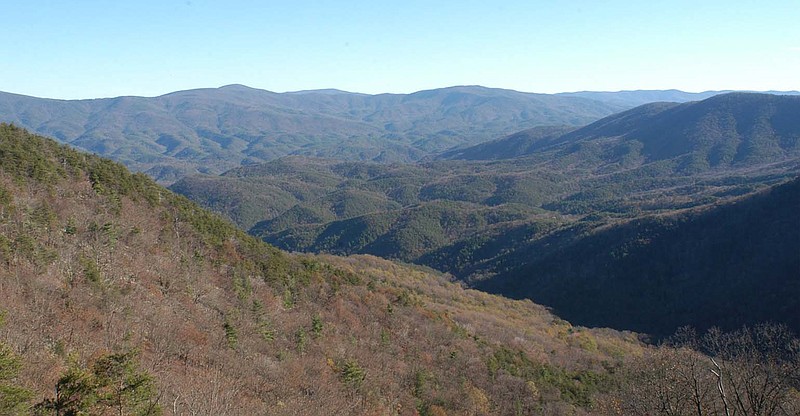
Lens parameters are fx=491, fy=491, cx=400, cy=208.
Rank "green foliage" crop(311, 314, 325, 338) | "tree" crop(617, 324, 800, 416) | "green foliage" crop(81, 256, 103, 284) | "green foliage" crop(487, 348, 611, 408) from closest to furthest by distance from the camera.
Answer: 1. "tree" crop(617, 324, 800, 416)
2. "green foliage" crop(81, 256, 103, 284)
3. "green foliage" crop(311, 314, 325, 338)
4. "green foliage" crop(487, 348, 611, 408)

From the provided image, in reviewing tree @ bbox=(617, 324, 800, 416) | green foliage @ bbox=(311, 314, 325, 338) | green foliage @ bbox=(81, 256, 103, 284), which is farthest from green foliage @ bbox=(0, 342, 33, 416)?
green foliage @ bbox=(311, 314, 325, 338)

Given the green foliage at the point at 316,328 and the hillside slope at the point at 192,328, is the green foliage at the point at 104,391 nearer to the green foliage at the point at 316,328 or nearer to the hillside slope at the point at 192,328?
the hillside slope at the point at 192,328

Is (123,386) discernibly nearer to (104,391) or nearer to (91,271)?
(104,391)

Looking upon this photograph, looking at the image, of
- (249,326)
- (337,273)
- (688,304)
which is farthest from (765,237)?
(249,326)

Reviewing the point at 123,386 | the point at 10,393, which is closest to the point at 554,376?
the point at 123,386

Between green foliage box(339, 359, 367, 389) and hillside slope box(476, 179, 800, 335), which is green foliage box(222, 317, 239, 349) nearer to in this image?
green foliage box(339, 359, 367, 389)

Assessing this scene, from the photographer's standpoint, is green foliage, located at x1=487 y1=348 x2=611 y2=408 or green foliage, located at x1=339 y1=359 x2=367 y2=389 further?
green foliage, located at x1=487 y1=348 x2=611 y2=408

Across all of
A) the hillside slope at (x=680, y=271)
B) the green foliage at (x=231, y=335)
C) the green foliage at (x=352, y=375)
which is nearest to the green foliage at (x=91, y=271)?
the green foliage at (x=231, y=335)

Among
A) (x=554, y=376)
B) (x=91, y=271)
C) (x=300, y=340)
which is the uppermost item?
(x=91, y=271)

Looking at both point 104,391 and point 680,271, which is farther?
point 680,271

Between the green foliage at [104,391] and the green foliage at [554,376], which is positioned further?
the green foliage at [554,376]
